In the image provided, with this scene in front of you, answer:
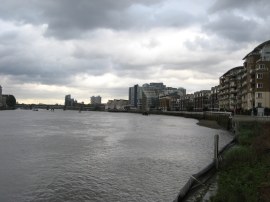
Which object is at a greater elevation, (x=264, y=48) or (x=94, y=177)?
(x=264, y=48)

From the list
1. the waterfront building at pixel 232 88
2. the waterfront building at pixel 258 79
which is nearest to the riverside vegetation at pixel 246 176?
the waterfront building at pixel 258 79

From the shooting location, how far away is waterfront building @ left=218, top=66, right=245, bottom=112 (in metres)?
145

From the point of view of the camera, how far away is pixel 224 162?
98.0 feet

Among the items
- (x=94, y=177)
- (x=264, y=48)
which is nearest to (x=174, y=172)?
(x=94, y=177)

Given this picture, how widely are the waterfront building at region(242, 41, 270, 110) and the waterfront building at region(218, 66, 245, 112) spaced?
23.4 meters

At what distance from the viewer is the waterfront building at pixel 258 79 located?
333 feet

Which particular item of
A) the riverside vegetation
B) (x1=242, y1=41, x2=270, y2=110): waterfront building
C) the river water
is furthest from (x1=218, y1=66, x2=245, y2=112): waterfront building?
the riverside vegetation

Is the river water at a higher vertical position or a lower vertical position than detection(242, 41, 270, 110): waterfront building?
lower

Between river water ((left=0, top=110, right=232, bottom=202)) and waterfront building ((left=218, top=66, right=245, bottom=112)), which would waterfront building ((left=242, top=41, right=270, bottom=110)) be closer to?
waterfront building ((left=218, top=66, right=245, bottom=112))

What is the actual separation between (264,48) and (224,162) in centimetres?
8945

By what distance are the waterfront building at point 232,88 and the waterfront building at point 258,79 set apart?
2337 cm

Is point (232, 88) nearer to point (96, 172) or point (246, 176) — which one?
point (96, 172)

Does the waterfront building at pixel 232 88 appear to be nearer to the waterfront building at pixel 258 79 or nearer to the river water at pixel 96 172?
the waterfront building at pixel 258 79

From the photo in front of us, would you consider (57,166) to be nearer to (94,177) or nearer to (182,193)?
(94,177)
